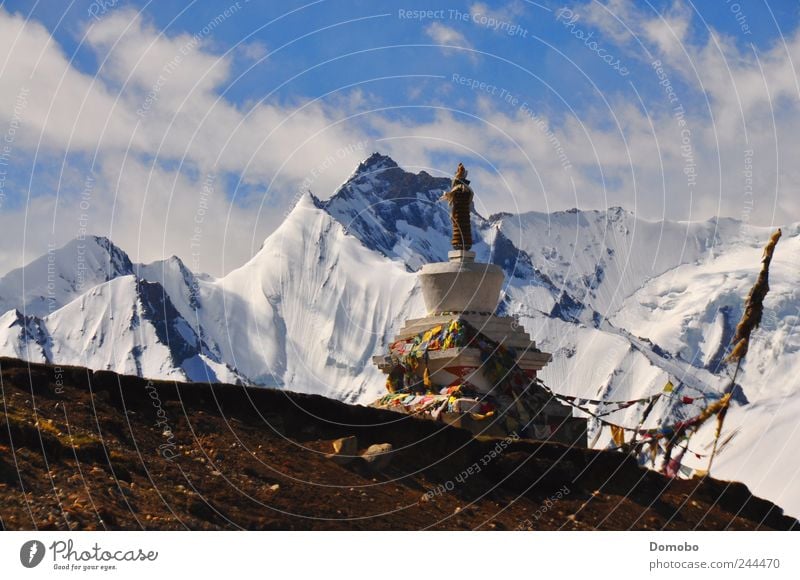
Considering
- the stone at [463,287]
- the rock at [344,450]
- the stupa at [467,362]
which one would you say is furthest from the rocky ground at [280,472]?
the stone at [463,287]

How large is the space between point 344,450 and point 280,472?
2291mm

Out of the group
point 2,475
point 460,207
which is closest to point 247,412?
point 2,475

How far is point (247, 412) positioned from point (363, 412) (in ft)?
11.5

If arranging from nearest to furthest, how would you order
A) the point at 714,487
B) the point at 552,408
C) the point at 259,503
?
1. the point at 259,503
2. the point at 714,487
3. the point at 552,408

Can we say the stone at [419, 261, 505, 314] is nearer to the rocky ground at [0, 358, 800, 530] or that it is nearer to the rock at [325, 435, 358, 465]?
the rocky ground at [0, 358, 800, 530]

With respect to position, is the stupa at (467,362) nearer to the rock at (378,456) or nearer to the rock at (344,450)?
the rock at (378,456)

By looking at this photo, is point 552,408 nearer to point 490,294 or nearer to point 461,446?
point 490,294

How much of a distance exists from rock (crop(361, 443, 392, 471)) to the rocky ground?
4 centimetres

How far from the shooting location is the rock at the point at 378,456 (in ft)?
111

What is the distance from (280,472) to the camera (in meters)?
31.8

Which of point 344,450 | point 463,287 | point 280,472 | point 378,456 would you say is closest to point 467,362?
point 463,287

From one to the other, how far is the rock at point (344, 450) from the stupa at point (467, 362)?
615 centimetres

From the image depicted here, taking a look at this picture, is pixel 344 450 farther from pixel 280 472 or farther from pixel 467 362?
pixel 467 362

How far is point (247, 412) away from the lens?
112 feet
